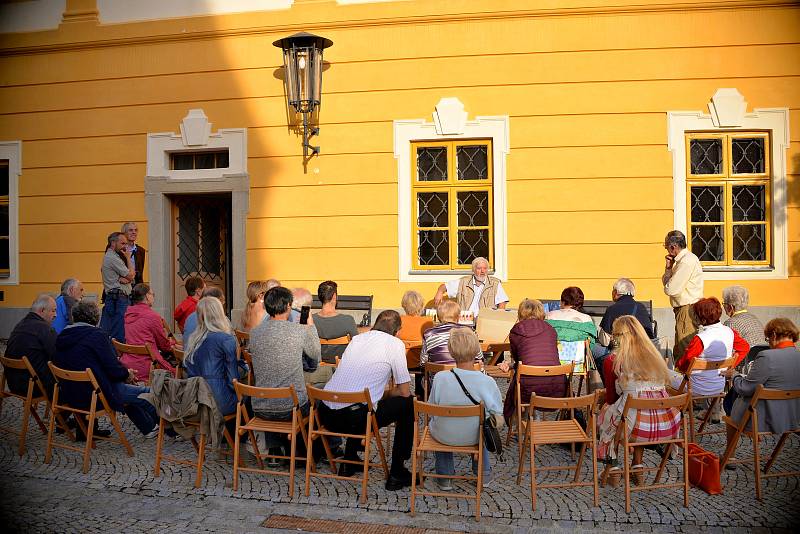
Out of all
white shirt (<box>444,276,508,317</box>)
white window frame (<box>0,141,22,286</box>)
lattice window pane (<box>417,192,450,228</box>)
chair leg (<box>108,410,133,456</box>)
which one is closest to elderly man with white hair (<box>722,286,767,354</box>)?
white shirt (<box>444,276,508,317</box>)

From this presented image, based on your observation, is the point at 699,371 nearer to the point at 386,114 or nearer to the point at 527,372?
the point at 527,372

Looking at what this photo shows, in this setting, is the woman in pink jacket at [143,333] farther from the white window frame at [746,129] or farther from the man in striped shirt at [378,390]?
the white window frame at [746,129]

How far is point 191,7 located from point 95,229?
3.13 meters

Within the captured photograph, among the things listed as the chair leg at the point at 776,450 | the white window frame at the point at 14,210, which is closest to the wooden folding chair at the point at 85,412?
the chair leg at the point at 776,450

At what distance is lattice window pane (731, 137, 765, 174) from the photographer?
857 centimetres

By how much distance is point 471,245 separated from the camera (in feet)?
29.9

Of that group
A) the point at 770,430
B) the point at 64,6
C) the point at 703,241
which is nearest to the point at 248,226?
the point at 64,6

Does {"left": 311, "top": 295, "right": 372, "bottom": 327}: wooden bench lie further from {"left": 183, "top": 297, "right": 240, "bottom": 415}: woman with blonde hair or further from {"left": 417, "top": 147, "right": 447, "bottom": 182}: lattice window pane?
{"left": 183, "top": 297, "right": 240, "bottom": 415}: woman with blonde hair

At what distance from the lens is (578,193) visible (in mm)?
8680

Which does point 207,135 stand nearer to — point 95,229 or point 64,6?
point 95,229

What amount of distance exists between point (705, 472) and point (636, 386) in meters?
0.66

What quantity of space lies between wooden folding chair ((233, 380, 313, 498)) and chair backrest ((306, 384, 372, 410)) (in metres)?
0.13

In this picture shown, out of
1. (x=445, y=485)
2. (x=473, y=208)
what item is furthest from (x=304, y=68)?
(x=445, y=485)

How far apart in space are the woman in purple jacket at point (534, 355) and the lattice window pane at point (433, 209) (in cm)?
395
